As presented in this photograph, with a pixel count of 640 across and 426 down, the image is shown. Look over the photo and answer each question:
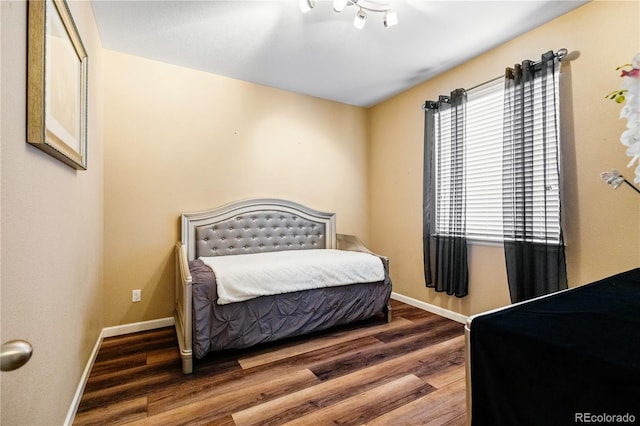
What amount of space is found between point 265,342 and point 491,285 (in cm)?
202

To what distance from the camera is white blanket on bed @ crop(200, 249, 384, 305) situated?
6.90ft

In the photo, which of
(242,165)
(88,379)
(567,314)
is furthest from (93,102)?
(567,314)

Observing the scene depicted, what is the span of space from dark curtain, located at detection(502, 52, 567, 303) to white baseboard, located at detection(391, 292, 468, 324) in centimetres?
68

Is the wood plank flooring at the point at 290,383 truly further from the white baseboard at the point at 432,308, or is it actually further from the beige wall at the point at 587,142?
the beige wall at the point at 587,142

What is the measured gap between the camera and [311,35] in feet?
7.76

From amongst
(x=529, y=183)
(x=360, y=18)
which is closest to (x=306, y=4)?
(x=360, y=18)

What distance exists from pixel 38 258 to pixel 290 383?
147 centimetres

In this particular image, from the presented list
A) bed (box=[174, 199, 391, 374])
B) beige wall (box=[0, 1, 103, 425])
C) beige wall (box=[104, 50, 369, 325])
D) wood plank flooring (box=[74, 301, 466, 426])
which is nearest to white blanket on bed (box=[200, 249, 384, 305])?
bed (box=[174, 199, 391, 374])

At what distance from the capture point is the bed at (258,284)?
203 cm

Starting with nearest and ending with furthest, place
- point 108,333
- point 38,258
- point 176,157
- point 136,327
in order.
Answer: point 38,258 → point 108,333 → point 136,327 → point 176,157

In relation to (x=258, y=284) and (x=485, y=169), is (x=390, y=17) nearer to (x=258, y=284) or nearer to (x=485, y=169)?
(x=485, y=169)

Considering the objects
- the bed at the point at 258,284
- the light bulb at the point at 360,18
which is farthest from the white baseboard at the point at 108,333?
the light bulb at the point at 360,18

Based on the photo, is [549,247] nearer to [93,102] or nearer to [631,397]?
[631,397]

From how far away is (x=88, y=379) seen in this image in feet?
6.16
